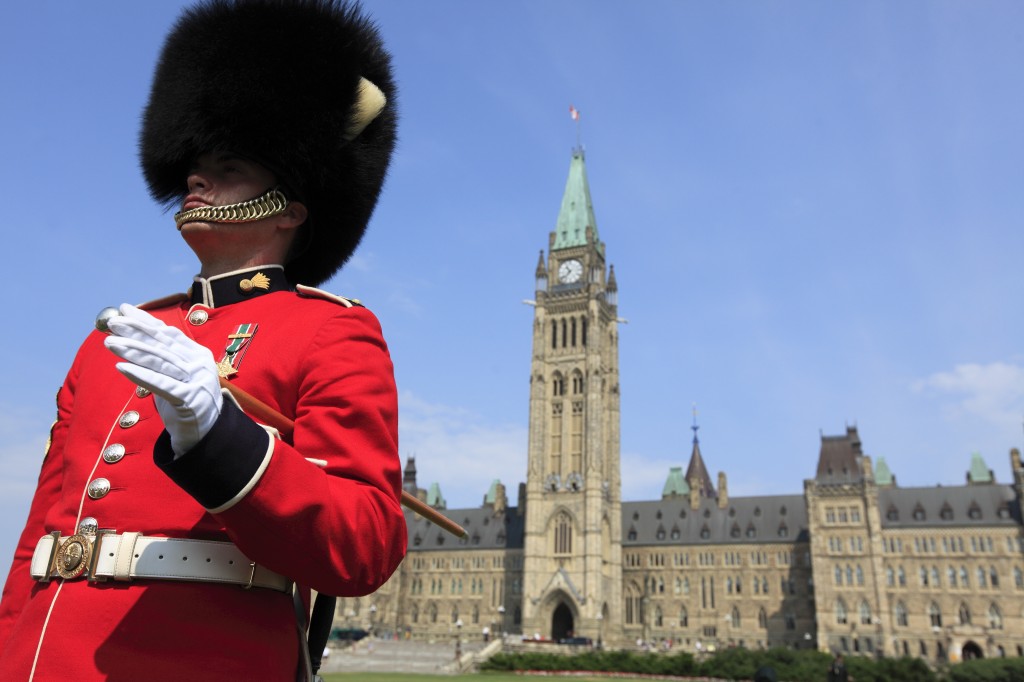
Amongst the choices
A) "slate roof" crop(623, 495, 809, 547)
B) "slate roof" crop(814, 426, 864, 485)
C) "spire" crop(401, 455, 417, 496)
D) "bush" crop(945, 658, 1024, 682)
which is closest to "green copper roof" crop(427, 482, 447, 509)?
"spire" crop(401, 455, 417, 496)

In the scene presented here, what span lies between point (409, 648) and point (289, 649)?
5356 cm

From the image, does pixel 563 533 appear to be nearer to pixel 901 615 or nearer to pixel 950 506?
pixel 901 615

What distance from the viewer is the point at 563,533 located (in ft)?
209

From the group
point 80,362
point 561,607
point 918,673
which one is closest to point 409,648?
point 561,607

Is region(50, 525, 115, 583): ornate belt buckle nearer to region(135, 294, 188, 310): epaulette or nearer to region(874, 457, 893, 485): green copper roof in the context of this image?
region(135, 294, 188, 310): epaulette

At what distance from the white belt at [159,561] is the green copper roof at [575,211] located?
7033 cm

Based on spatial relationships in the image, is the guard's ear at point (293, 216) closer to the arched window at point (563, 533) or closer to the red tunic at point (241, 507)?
the red tunic at point (241, 507)

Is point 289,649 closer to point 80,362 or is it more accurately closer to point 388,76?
point 80,362

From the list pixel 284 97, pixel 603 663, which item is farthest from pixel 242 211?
pixel 603 663

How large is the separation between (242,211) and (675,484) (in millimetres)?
87257

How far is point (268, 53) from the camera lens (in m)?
2.73

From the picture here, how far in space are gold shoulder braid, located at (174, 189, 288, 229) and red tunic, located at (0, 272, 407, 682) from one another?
1.14ft

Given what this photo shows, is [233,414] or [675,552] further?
[675,552]

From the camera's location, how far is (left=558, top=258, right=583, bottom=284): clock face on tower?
232 ft
